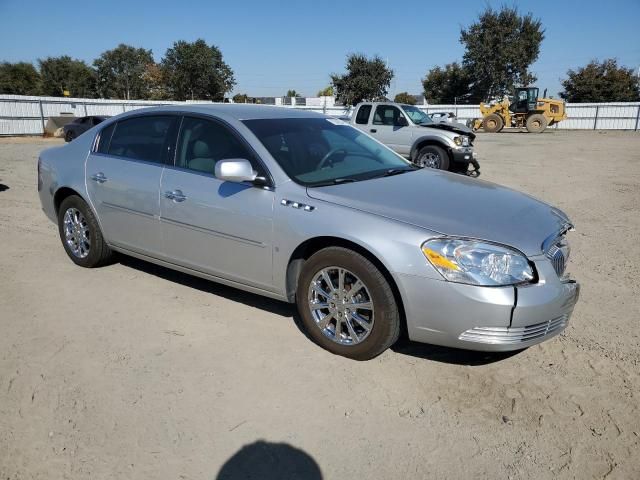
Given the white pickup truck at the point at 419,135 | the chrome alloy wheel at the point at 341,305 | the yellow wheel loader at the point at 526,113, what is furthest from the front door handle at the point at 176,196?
the yellow wheel loader at the point at 526,113

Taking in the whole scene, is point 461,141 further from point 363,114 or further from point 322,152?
point 322,152

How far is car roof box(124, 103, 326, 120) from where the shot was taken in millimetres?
4230

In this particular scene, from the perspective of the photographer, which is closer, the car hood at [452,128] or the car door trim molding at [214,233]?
the car door trim molding at [214,233]

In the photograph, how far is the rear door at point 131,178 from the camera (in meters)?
4.38

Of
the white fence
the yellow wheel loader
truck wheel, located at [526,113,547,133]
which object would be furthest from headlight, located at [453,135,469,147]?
truck wheel, located at [526,113,547,133]

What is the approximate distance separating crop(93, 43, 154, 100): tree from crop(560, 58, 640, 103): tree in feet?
182

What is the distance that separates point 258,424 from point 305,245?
48.3 inches

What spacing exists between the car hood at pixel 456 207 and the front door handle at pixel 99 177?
88.3 inches

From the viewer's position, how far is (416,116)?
530 inches

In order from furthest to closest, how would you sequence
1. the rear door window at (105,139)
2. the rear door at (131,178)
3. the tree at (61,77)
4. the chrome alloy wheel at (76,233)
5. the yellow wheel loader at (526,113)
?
the tree at (61,77), the yellow wheel loader at (526,113), the chrome alloy wheel at (76,233), the rear door window at (105,139), the rear door at (131,178)

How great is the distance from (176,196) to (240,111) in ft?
2.92

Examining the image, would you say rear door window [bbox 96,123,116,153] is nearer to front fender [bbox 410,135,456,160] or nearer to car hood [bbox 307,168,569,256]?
car hood [bbox 307,168,569,256]

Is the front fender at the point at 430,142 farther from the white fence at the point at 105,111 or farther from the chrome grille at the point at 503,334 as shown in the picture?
the chrome grille at the point at 503,334

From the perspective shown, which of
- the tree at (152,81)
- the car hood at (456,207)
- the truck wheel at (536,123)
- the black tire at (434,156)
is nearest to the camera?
the car hood at (456,207)
